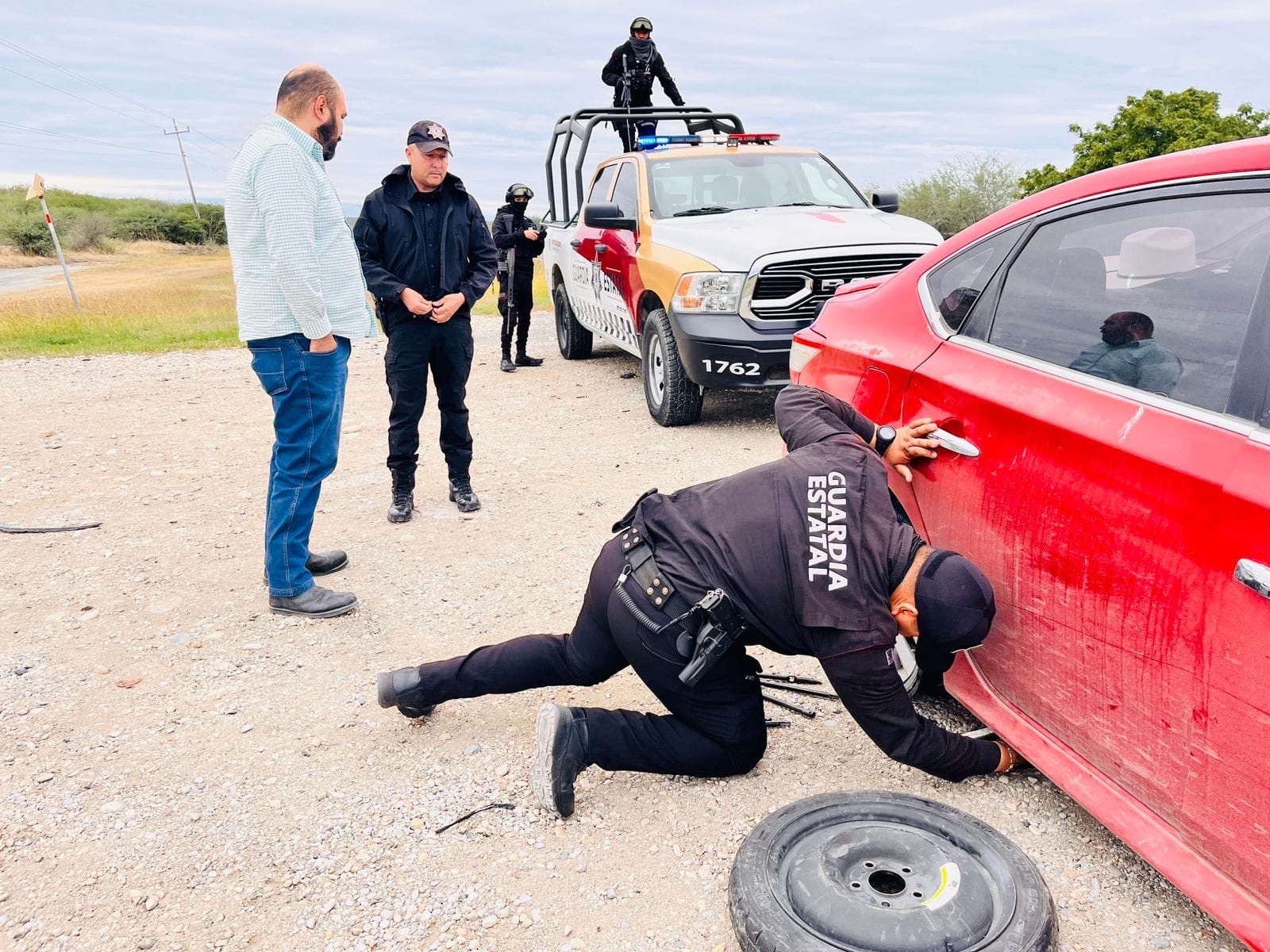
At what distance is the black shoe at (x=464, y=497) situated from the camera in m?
5.17

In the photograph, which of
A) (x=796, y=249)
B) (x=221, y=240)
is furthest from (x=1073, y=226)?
(x=221, y=240)

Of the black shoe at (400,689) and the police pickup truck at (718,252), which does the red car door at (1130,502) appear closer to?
the black shoe at (400,689)

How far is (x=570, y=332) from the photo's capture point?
9.93 m

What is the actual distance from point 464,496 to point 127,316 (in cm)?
1556

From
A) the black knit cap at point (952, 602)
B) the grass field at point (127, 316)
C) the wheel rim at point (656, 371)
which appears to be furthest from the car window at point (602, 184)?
the grass field at point (127, 316)

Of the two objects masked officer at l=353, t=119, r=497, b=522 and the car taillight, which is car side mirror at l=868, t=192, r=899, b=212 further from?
the car taillight

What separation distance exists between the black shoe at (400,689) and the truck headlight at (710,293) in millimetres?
3641

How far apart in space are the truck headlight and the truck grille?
115 mm

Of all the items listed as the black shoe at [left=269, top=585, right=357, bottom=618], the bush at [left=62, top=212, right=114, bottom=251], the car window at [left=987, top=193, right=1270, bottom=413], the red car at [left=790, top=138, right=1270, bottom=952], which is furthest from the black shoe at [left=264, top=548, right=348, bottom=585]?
the bush at [left=62, top=212, right=114, bottom=251]

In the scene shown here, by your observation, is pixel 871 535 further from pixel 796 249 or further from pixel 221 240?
pixel 221 240

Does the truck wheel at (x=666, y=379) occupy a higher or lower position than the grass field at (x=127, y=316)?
higher

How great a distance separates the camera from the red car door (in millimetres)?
A: 1710

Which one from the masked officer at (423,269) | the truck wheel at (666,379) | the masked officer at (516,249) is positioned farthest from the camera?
the masked officer at (516,249)

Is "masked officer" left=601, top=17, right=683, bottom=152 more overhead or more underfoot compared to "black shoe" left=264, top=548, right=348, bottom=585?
more overhead
